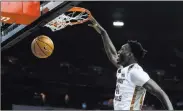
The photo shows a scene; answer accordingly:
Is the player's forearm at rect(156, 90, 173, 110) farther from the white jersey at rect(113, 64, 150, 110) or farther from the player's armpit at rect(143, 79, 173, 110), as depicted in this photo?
the white jersey at rect(113, 64, 150, 110)

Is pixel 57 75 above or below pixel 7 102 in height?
above

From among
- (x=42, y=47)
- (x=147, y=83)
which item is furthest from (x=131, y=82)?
(x=42, y=47)

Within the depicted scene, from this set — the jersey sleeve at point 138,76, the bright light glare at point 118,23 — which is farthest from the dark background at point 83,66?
the jersey sleeve at point 138,76

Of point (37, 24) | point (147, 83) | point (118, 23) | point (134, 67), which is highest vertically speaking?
point (37, 24)

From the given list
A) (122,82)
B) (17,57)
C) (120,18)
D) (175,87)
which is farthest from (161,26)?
(122,82)

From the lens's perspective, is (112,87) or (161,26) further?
(112,87)

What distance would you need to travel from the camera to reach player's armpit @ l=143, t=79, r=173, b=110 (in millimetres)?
3098

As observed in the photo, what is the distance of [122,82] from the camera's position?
11.8 feet

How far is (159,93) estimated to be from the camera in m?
3.21

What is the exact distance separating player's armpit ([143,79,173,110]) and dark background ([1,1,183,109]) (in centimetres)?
713

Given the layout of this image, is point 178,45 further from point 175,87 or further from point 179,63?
point 175,87

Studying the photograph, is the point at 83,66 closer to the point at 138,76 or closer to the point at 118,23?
the point at 118,23

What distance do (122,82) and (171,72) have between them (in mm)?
10460

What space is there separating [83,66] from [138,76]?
10139 millimetres
